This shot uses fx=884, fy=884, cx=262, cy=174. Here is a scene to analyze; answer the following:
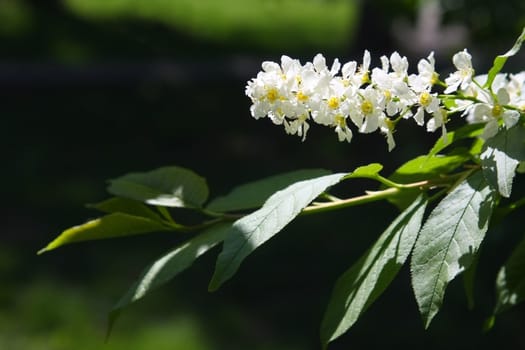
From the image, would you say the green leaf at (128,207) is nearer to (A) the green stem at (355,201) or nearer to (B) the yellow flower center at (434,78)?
(A) the green stem at (355,201)

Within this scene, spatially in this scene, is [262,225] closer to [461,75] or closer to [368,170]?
[368,170]

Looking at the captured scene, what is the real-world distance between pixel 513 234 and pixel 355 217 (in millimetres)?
773

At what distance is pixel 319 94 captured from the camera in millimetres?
956

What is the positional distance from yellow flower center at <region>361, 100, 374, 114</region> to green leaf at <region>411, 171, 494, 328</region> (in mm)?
125

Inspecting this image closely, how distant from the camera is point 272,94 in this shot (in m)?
0.97

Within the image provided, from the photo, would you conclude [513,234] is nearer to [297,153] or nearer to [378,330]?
[378,330]

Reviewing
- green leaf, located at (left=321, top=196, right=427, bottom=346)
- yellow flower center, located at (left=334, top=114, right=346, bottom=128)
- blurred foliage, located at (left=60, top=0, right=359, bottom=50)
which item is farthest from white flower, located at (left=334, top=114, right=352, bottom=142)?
blurred foliage, located at (left=60, top=0, right=359, bottom=50)

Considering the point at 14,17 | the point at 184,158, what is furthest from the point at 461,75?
the point at 14,17

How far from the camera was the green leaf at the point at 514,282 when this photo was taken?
1.14 m

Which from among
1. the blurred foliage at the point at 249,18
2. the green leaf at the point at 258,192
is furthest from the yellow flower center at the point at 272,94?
the blurred foliage at the point at 249,18

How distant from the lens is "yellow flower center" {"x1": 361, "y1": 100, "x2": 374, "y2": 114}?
0.95m

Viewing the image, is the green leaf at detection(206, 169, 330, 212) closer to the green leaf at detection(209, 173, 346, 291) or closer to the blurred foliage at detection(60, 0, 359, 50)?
the green leaf at detection(209, 173, 346, 291)

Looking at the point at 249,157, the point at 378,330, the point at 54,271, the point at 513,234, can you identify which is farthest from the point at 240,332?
the point at 249,157

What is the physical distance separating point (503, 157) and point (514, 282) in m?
0.33
